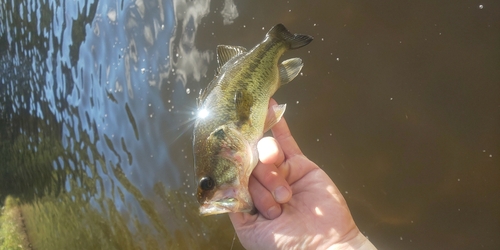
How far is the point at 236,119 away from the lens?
232 centimetres

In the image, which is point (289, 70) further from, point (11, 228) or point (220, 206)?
point (11, 228)

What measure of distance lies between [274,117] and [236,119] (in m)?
0.29

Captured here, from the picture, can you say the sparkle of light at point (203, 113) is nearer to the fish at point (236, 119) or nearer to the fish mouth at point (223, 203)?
the fish at point (236, 119)

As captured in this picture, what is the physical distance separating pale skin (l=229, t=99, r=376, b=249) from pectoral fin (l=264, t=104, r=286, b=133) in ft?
0.77

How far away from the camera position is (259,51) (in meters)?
2.63

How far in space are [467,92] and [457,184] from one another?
685 millimetres

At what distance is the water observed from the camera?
113 inches

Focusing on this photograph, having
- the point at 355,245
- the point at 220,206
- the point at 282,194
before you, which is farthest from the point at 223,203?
the point at 355,245

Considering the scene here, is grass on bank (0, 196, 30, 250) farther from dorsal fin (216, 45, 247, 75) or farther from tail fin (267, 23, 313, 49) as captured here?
tail fin (267, 23, 313, 49)

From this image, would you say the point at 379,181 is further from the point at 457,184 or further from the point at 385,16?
the point at 385,16

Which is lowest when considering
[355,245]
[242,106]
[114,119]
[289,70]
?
[355,245]

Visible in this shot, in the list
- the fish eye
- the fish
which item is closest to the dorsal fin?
the fish

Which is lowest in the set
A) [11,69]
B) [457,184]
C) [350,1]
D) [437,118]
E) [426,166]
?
[457,184]

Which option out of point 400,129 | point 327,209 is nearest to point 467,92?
point 400,129
